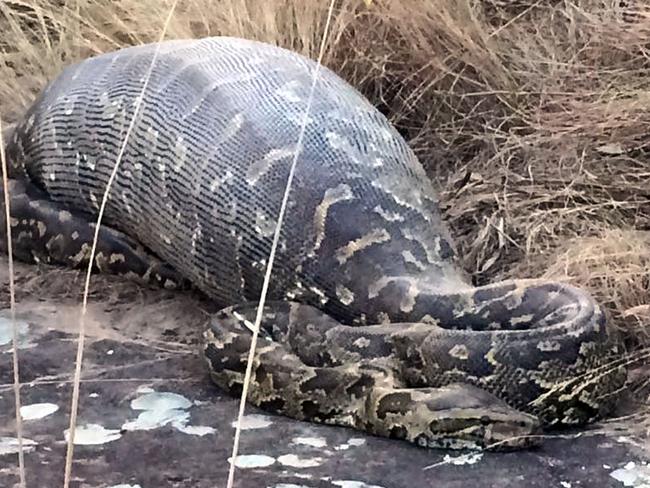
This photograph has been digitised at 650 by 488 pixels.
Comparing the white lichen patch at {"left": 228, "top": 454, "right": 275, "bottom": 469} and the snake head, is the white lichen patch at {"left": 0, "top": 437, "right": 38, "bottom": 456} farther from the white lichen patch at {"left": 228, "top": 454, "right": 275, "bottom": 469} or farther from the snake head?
the snake head

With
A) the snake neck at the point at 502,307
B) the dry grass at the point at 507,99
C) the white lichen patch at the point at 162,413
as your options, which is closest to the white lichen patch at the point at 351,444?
the white lichen patch at the point at 162,413

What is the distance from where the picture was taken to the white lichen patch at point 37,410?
10.4 feet

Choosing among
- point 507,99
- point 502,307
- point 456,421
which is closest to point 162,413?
point 456,421

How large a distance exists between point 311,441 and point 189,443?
0.89 ft

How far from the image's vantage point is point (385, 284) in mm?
3463

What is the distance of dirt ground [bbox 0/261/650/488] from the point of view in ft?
9.21

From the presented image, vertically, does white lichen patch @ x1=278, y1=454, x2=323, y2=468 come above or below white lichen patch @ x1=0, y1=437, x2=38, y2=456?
above

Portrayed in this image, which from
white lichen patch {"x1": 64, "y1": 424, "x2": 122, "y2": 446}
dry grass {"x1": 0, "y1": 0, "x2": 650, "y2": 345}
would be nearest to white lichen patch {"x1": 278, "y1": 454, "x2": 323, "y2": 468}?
white lichen patch {"x1": 64, "y1": 424, "x2": 122, "y2": 446}

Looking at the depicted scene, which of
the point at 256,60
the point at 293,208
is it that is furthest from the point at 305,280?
the point at 256,60

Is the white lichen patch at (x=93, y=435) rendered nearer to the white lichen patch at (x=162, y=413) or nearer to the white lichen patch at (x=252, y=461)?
the white lichen patch at (x=162, y=413)

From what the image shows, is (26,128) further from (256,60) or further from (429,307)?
(429,307)

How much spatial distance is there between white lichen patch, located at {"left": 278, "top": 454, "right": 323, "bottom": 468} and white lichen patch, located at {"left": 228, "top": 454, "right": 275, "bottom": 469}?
0.02 m

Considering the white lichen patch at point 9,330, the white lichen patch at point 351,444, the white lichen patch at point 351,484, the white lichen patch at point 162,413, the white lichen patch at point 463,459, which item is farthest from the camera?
the white lichen patch at point 9,330

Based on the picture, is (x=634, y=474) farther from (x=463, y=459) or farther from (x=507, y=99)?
(x=507, y=99)
